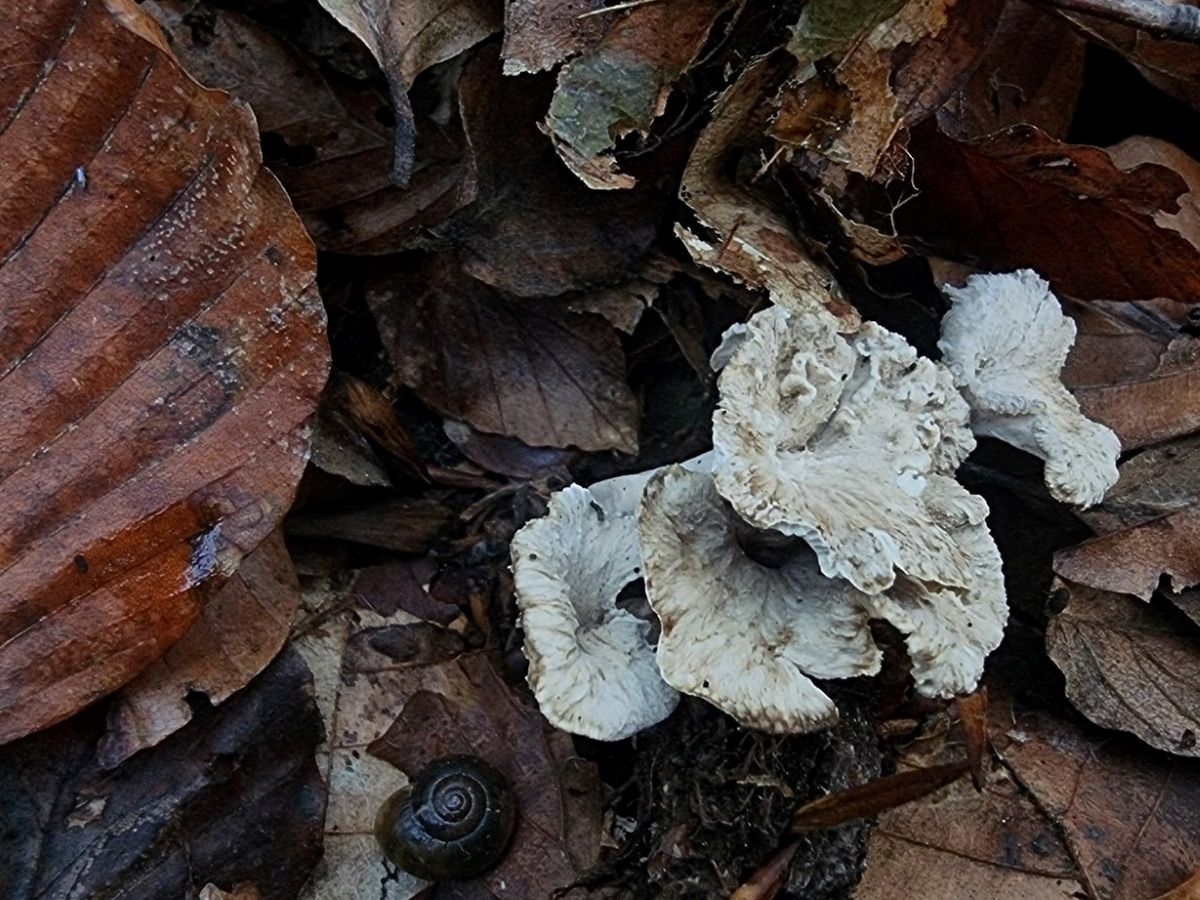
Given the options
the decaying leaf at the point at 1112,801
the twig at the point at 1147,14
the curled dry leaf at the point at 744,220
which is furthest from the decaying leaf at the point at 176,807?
the twig at the point at 1147,14

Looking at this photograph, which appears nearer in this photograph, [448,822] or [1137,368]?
[448,822]

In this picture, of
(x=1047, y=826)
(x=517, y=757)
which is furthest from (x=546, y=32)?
(x=1047, y=826)

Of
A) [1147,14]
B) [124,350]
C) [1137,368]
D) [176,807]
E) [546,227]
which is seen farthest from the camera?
[1137,368]

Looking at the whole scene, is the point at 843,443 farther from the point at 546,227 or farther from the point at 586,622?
the point at 546,227

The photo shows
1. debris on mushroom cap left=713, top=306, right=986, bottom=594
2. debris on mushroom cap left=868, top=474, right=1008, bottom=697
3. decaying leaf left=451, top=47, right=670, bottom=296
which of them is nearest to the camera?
debris on mushroom cap left=713, top=306, right=986, bottom=594

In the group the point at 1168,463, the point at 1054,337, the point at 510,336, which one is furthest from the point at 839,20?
the point at 1168,463

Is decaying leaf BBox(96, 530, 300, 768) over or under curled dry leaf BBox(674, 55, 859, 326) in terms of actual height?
under

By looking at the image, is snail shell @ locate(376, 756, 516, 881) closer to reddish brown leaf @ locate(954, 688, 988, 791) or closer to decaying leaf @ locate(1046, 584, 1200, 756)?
reddish brown leaf @ locate(954, 688, 988, 791)

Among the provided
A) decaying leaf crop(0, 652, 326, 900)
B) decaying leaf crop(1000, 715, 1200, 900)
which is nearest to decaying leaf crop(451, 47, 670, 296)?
decaying leaf crop(0, 652, 326, 900)
